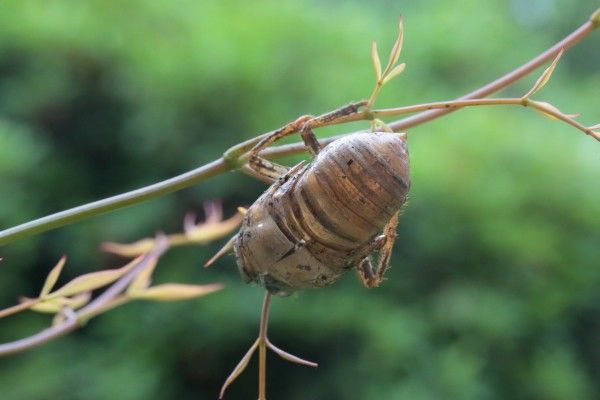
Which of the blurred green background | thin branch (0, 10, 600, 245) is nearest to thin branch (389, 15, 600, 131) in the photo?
thin branch (0, 10, 600, 245)

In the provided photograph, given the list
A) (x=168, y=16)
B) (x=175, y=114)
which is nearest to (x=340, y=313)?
(x=175, y=114)

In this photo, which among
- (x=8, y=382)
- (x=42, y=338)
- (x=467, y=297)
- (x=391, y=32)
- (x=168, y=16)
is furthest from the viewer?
(x=391, y=32)

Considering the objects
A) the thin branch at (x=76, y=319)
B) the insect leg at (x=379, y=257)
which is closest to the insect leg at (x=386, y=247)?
the insect leg at (x=379, y=257)

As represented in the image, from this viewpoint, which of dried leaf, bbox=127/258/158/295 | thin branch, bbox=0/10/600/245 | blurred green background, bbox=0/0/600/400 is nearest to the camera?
thin branch, bbox=0/10/600/245

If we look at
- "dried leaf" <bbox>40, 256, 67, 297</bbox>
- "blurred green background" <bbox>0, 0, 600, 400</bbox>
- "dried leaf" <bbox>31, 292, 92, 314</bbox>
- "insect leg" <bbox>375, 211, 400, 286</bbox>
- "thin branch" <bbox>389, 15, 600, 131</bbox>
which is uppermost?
"thin branch" <bbox>389, 15, 600, 131</bbox>

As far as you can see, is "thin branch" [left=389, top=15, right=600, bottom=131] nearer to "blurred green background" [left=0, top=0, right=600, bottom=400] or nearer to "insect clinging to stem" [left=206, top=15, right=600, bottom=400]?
"insect clinging to stem" [left=206, top=15, right=600, bottom=400]

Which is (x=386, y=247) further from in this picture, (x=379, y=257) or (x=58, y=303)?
(x=58, y=303)

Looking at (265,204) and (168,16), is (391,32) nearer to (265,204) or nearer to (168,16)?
(168,16)
